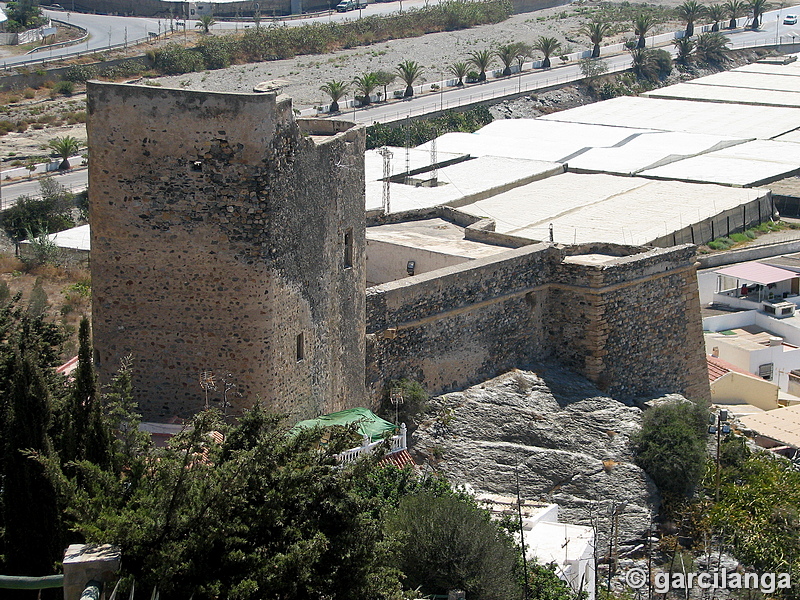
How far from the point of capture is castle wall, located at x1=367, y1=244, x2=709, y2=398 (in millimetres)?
20906

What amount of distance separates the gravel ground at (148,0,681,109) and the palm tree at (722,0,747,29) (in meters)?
3.18

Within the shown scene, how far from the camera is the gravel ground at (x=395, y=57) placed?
60219 mm

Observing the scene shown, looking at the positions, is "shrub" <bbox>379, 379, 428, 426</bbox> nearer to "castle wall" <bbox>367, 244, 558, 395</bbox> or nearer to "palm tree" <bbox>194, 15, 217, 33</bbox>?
"castle wall" <bbox>367, 244, 558, 395</bbox>

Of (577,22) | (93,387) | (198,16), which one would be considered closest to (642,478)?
(93,387)

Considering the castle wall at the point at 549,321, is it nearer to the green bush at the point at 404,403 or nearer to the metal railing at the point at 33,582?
the green bush at the point at 404,403

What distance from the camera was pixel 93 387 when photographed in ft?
44.2

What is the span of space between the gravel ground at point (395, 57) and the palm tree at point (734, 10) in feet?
10.4

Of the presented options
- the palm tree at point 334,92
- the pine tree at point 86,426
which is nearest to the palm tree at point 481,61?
the palm tree at point 334,92

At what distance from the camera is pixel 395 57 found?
7138cm

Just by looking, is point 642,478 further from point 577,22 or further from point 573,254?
point 577,22

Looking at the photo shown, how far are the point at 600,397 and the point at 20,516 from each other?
39.1 ft

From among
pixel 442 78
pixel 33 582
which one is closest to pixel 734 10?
pixel 442 78

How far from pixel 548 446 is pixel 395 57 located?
52444 millimetres

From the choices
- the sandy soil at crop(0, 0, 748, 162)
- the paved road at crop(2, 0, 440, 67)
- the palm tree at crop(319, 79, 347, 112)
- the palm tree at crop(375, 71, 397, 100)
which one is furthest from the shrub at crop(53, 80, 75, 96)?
the palm tree at crop(375, 71, 397, 100)
